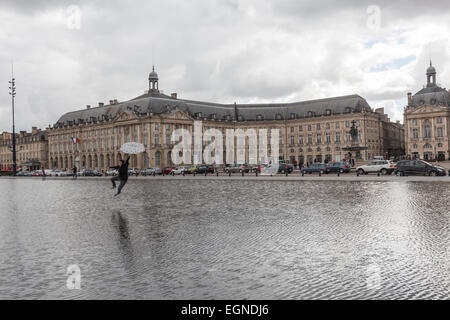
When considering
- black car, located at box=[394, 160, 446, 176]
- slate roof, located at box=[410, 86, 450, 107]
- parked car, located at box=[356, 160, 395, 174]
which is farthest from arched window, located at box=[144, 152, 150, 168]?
black car, located at box=[394, 160, 446, 176]

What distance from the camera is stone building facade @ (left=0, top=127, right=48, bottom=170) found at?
133 metres

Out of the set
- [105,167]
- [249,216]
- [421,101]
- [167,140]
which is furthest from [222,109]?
[249,216]

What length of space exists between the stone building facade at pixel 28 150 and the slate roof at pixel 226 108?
1343 cm

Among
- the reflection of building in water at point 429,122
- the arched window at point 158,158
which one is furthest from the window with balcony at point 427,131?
the arched window at point 158,158

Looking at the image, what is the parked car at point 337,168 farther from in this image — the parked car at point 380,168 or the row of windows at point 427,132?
the row of windows at point 427,132

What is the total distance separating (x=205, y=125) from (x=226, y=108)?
10.5 metres

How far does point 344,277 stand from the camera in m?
6.16

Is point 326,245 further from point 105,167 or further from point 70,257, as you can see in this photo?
point 105,167

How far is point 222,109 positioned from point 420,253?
109 m

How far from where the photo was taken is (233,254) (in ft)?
25.3

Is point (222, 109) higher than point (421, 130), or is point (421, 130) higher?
point (222, 109)

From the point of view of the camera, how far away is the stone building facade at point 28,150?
133m

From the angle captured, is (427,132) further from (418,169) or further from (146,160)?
(418,169)

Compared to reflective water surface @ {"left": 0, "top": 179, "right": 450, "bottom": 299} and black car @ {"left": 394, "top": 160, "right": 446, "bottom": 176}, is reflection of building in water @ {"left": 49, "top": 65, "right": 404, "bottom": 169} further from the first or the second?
reflective water surface @ {"left": 0, "top": 179, "right": 450, "bottom": 299}
